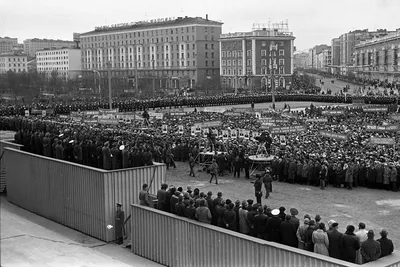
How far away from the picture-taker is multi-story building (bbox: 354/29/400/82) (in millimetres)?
116250

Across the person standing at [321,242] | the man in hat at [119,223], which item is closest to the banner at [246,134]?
the man in hat at [119,223]

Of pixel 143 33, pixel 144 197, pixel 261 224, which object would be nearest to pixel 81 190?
pixel 144 197

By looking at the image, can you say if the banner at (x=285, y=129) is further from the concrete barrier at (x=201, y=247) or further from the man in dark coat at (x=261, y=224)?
the man in dark coat at (x=261, y=224)

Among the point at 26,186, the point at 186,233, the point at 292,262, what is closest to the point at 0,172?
the point at 26,186

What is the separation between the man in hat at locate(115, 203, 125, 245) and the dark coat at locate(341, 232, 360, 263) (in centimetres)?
670

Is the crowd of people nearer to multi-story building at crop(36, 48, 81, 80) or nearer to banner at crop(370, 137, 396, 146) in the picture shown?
banner at crop(370, 137, 396, 146)

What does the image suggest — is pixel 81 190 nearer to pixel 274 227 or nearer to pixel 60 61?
pixel 274 227

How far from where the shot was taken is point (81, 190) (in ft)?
53.1

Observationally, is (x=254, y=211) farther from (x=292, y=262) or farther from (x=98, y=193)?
(x=98, y=193)

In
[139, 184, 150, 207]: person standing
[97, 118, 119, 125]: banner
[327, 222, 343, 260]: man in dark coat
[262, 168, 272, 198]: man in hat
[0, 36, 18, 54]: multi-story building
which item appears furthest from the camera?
[0, 36, 18, 54]: multi-story building

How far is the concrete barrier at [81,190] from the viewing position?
1545 cm

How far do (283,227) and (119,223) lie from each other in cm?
545

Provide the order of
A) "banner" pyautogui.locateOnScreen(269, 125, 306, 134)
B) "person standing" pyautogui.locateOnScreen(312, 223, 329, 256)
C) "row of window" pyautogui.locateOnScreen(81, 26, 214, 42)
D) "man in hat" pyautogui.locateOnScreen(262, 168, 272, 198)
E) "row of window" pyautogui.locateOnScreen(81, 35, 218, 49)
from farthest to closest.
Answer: "row of window" pyautogui.locateOnScreen(81, 35, 218, 49), "row of window" pyautogui.locateOnScreen(81, 26, 214, 42), "banner" pyautogui.locateOnScreen(269, 125, 306, 134), "man in hat" pyautogui.locateOnScreen(262, 168, 272, 198), "person standing" pyautogui.locateOnScreen(312, 223, 329, 256)

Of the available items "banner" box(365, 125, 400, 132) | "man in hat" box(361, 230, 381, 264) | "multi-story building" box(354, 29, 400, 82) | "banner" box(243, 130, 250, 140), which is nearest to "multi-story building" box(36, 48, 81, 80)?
"multi-story building" box(354, 29, 400, 82)
